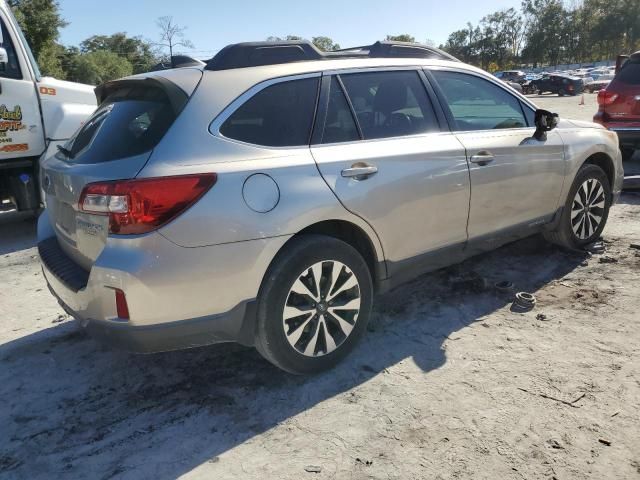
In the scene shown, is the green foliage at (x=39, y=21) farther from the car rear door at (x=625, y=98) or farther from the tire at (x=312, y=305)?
the tire at (x=312, y=305)

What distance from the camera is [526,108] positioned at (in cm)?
445

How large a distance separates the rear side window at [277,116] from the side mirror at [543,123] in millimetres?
2053

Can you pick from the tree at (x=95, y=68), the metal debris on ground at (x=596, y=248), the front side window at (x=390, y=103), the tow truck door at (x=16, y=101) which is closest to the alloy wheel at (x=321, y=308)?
the front side window at (x=390, y=103)

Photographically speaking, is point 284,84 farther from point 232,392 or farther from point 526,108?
point 526,108

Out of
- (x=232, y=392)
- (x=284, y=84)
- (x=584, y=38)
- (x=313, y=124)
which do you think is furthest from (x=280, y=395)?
(x=584, y=38)

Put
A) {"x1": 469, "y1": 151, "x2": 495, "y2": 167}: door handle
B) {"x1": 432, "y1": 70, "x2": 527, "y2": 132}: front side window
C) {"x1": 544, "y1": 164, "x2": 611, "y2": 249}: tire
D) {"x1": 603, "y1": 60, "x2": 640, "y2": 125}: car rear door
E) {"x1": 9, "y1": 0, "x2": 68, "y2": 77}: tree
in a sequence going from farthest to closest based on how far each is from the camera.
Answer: {"x1": 9, "y1": 0, "x2": 68, "y2": 77}: tree
{"x1": 603, "y1": 60, "x2": 640, "y2": 125}: car rear door
{"x1": 544, "y1": 164, "x2": 611, "y2": 249}: tire
{"x1": 432, "y1": 70, "x2": 527, "y2": 132}: front side window
{"x1": 469, "y1": 151, "x2": 495, "y2": 167}: door handle

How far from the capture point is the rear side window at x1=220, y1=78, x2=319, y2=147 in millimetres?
2873

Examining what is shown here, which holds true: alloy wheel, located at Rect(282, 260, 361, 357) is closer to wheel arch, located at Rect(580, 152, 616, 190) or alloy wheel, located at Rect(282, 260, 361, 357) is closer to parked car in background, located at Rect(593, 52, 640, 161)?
wheel arch, located at Rect(580, 152, 616, 190)

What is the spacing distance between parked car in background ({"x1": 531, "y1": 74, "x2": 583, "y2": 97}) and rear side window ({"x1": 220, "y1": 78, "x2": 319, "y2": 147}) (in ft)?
142

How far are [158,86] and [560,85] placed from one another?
44.6 meters

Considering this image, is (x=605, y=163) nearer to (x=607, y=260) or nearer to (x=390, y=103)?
(x=607, y=260)

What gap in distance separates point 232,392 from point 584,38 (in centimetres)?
10610

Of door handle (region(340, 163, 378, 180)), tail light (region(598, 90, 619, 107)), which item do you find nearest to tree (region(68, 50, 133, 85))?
tail light (region(598, 90, 619, 107))

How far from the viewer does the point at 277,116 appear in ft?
9.89
